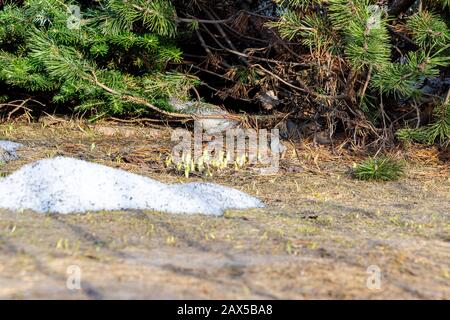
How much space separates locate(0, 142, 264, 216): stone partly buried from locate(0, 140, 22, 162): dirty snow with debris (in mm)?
1325

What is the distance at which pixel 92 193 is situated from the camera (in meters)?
4.05

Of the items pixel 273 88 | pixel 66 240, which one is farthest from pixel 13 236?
pixel 273 88

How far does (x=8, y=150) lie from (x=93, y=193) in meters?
2.11

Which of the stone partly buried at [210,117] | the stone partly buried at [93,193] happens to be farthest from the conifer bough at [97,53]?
the stone partly buried at [93,193]

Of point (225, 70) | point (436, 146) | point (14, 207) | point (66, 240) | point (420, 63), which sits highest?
point (225, 70)

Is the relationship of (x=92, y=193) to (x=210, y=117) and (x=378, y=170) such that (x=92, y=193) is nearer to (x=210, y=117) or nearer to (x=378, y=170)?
(x=378, y=170)

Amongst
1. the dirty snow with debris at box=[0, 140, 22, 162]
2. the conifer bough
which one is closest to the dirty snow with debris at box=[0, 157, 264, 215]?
the dirty snow with debris at box=[0, 140, 22, 162]

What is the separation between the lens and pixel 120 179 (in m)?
4.28

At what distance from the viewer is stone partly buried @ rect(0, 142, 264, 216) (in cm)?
395

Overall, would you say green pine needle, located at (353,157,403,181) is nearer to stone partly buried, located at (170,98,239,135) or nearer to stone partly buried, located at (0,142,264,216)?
stone partly buried, located at (0,142,264,216)

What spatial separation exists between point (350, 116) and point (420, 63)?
4.18ft

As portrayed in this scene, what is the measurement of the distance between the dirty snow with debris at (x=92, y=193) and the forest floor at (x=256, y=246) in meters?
0.14

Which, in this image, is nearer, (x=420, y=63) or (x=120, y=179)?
(x=120, y=179)
